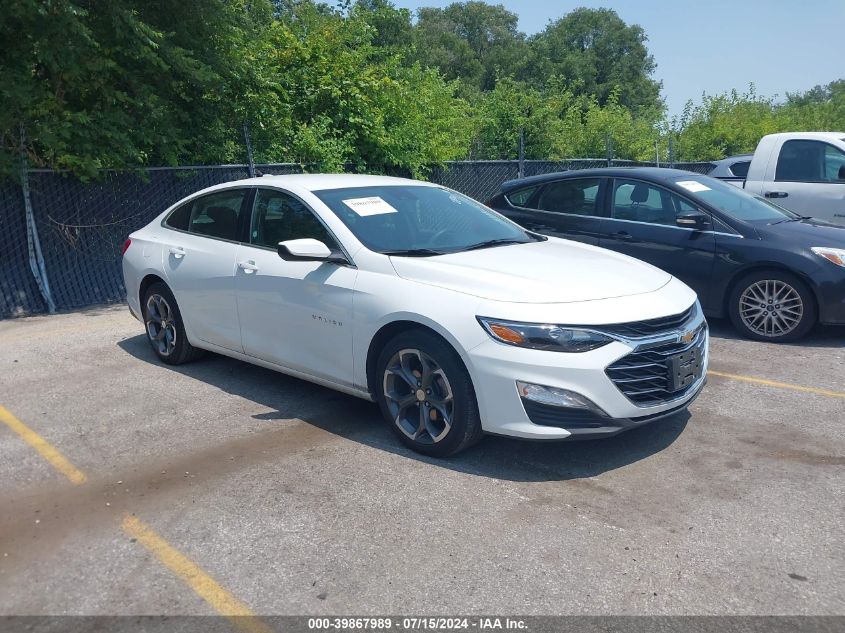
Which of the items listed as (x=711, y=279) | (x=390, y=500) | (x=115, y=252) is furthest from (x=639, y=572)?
(x=115, y=252)

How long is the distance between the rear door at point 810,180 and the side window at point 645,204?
10.2 feet

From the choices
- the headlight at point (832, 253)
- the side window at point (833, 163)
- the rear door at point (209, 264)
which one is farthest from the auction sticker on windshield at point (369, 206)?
the side window at point (833, 163)

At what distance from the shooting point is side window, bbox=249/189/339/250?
528cm

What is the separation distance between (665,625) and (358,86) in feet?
34.7

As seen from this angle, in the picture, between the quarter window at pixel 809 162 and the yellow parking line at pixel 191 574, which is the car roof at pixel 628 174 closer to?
the quarter window at pixel 809 162

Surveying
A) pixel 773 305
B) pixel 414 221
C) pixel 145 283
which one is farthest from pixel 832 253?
pixel 145 283

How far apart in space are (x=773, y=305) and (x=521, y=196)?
2.95 meters

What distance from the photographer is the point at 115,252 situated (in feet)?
31.8

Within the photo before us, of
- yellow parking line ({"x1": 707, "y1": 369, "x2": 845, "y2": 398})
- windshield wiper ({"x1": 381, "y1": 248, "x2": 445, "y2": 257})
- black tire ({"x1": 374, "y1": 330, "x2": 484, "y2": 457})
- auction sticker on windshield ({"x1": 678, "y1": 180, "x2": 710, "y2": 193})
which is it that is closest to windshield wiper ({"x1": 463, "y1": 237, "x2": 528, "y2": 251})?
windshield wiper ({"x1": 381, "y1": 248, "x2": 445, "y2": 257})

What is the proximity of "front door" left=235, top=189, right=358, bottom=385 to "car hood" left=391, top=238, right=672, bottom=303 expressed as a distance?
0.50m

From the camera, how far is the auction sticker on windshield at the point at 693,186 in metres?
7.86

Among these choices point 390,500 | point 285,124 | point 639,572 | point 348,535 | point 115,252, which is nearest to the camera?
point 639,572

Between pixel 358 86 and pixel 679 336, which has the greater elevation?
pixel 358 86

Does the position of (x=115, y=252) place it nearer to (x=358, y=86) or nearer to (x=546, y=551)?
(x=358, y=86)
